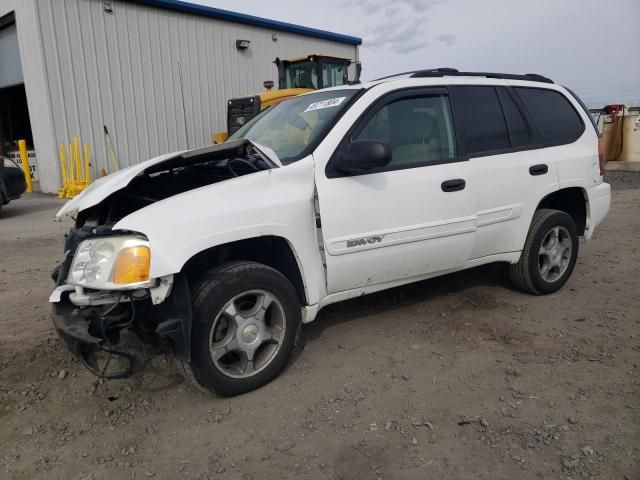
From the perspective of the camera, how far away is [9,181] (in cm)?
979

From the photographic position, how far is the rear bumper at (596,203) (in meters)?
4.61

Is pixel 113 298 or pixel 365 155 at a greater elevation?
pixel 365 155

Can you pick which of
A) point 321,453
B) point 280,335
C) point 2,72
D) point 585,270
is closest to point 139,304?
point 280,335

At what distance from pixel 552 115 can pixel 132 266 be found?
3.73m

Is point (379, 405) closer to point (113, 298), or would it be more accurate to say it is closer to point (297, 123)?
point (113, 298)

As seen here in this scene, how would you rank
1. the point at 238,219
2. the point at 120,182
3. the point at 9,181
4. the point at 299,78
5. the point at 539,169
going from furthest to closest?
the point at 299,78 → the point at 9,181 → the point at 539,169 → the point at 120,182 → the point at 238,219

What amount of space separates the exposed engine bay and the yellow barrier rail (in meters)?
9.82

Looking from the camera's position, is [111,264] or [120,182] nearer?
[111,264]

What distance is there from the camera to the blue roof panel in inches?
550

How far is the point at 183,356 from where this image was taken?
2.68 meters

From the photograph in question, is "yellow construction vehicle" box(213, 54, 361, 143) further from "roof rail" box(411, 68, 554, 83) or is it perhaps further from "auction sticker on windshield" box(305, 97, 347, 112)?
"auction sticker on windshield" box(305, 97, 347, 112)

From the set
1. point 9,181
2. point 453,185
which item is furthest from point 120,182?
point 9,181

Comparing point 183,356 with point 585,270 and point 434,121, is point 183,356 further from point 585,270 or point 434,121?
point 585,270

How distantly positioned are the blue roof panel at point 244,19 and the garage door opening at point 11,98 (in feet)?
10.8
